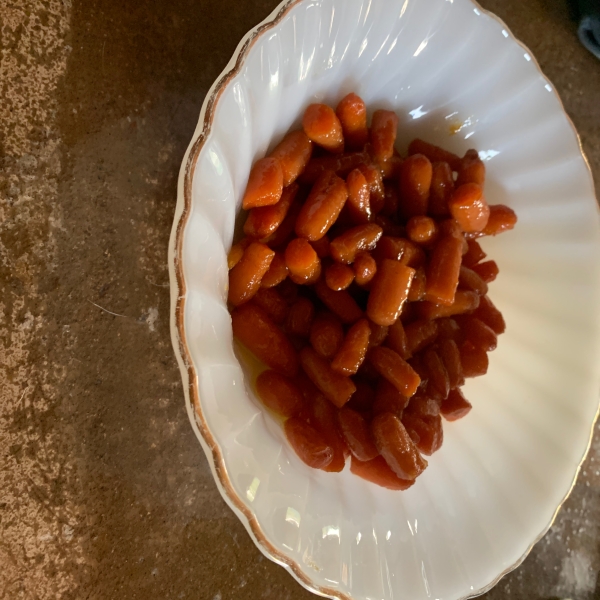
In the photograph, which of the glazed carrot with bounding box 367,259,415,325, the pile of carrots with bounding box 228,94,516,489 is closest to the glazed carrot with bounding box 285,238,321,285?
the pile of carrots with bounding box 228,94,516,489

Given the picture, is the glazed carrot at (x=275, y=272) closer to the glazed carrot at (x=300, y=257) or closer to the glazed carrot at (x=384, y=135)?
the glazed carrot at (x=300, y=257)

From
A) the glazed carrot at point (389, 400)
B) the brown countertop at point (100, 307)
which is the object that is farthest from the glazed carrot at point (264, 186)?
the glazed carrot at point (389, 400)

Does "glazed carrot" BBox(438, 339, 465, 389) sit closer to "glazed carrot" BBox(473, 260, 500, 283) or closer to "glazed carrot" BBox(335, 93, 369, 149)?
"glazed carrot" BBox(473, 260, 500, 283)

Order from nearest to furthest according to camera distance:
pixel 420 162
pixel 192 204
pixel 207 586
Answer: pixel 192 204
pixel 420 162
pixel 207 586

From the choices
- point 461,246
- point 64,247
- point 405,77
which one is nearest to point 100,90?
point 64,247

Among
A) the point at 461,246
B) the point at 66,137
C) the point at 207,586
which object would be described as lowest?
the point at 207,586

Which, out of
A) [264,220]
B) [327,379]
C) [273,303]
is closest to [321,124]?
[264,220]

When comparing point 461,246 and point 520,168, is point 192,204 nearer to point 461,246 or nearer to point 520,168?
point 461,246
